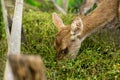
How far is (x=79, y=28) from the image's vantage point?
239 inches

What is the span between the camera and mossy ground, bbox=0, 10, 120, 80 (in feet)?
16.8

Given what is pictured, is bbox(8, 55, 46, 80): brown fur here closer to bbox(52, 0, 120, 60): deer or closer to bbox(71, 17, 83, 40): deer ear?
bbox(52, 0, 120, 60): deer

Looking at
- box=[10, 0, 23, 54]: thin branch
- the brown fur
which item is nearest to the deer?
box=[10, 0, 23, 54]: thin branch

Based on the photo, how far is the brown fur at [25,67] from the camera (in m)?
1.49

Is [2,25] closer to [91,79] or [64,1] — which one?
[91,79]

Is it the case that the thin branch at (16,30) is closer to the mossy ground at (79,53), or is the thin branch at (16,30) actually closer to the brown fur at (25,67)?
the mossy ground at (79,53)

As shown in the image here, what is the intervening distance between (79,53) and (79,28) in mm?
422

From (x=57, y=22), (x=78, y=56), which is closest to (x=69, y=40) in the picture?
(x=78, y=56)

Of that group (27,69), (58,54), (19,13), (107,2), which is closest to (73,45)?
(58,54)

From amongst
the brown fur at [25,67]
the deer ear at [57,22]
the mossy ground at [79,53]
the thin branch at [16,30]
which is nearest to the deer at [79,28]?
the deer ear at [57,22]

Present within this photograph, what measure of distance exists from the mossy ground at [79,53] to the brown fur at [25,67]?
339cm

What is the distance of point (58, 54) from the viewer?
589 centimetres

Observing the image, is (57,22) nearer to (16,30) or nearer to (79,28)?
(79,28)

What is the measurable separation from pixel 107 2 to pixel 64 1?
2.11 metres
